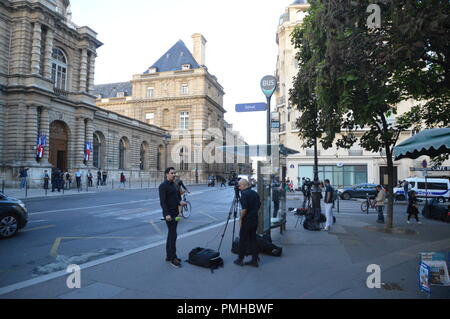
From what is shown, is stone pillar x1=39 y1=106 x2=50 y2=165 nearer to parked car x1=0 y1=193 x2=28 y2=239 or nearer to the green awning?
parked car x1=0 y1=193 x2=28 y2=239

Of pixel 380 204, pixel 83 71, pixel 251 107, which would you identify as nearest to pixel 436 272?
pixel 251 107

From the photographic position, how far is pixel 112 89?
222 ft

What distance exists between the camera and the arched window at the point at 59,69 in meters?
31.9

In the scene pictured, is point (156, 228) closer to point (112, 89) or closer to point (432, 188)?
point (432, 188)

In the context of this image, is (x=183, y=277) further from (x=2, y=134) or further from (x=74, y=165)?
(x=74, y=165)

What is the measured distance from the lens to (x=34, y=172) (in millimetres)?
26547

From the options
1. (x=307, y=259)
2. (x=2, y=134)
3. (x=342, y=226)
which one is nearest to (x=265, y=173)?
(x=307, y=259)

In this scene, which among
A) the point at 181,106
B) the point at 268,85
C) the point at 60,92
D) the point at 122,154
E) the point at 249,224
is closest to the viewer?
the point at 249,224

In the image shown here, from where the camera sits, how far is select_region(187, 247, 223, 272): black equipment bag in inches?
225

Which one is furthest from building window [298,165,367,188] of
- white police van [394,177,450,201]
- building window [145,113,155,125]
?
building window [145,113,155,125]

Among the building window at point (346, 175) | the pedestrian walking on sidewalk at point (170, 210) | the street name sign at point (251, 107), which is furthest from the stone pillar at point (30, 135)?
the building window at point (346, 175)

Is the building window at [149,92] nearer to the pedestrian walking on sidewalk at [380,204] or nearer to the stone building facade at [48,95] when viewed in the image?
the stone building facade at [48,95]

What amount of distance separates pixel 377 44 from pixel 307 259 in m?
4.86

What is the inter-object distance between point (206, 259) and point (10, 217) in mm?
5810
